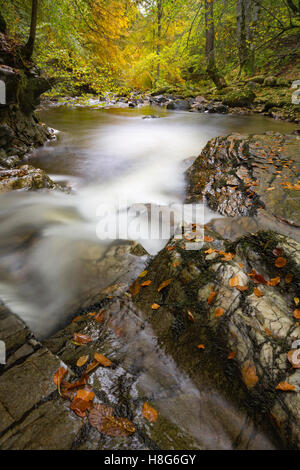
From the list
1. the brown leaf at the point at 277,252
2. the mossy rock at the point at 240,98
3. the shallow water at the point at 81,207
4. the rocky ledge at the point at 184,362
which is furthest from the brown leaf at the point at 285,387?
the mossy rock at the point at 240,98

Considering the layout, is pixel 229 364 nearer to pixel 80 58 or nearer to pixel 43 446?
pixel 43 446

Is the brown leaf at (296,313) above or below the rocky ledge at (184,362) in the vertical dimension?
above

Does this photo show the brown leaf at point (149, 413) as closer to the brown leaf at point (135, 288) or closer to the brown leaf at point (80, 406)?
the brown leaf at point (80, 406)

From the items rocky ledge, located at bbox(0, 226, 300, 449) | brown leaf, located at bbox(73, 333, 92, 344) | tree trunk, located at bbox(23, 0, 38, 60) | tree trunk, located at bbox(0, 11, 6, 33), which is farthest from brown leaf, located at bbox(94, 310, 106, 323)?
tree trunk, located at bbox(0, 11, 6, 33)

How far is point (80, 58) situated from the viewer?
6410 millimetres

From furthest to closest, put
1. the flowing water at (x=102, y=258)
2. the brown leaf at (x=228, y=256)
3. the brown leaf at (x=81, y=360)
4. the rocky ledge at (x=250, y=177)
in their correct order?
the rocky ledge at (x=250, y=177) → the brown leaf at (x=228, y=256) → the brown leaf at (x=81, y=360) → the flowing water at (x=102, y=258)

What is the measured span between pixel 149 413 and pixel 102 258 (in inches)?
76.2

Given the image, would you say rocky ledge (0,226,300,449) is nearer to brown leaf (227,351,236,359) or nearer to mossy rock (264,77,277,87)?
brown leaf (227,351,236,359)

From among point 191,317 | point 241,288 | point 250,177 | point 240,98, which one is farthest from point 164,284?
point 240,98

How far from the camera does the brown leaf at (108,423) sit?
1.27 m

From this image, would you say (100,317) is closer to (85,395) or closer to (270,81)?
(85,395)

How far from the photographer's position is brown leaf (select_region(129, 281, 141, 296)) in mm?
2376

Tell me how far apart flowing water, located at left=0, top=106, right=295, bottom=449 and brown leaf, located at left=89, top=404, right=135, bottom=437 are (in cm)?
6

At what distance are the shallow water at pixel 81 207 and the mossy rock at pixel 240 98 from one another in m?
4.68
